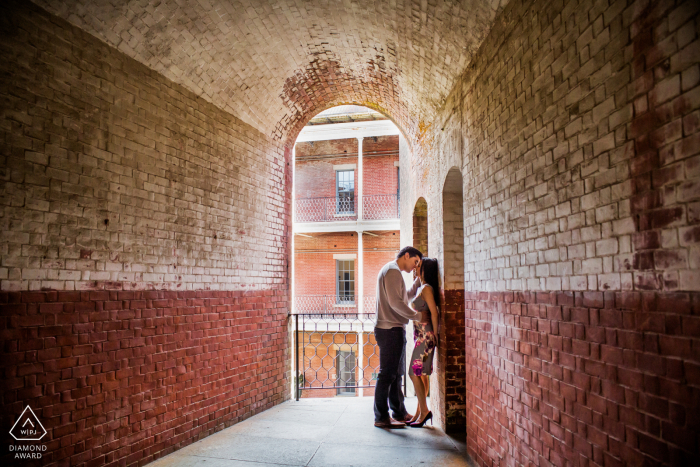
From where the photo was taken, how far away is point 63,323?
3.57m

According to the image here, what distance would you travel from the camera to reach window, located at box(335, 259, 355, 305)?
57.0 feet

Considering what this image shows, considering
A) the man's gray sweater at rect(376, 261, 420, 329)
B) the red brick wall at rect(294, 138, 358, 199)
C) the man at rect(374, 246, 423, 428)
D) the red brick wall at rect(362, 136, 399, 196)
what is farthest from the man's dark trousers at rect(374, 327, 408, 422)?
the red brick wall at rect(294, 138, 358, 199)

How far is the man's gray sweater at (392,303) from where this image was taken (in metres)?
5.50

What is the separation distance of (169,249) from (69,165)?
139 centimetres

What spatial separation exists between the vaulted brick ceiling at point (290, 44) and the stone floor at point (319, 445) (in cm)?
399

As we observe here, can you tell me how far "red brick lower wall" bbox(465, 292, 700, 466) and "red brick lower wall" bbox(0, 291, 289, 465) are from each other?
3.21 m

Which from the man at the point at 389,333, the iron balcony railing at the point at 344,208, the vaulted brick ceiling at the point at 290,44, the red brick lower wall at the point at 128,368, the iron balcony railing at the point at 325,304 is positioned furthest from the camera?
the iron balcony railing at the point at 344,208

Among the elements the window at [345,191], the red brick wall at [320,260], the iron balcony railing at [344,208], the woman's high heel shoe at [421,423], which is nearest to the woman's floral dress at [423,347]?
the woman's high heel shoe at [421,423]

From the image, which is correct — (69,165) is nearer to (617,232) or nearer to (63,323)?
(63,323)

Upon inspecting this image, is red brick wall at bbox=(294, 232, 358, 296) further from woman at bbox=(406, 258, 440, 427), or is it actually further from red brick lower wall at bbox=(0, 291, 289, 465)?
woman at bbox=(406, 258, 440, 427)

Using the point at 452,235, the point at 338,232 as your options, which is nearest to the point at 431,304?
the point at 452,235

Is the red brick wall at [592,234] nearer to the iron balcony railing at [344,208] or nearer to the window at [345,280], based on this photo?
the iron balcony railing at [344,208]

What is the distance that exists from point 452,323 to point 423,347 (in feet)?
1.61

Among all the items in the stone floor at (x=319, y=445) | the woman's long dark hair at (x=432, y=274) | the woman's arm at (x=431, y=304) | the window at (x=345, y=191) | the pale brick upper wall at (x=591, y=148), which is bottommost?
the stone floor at (x=319, y=445)
